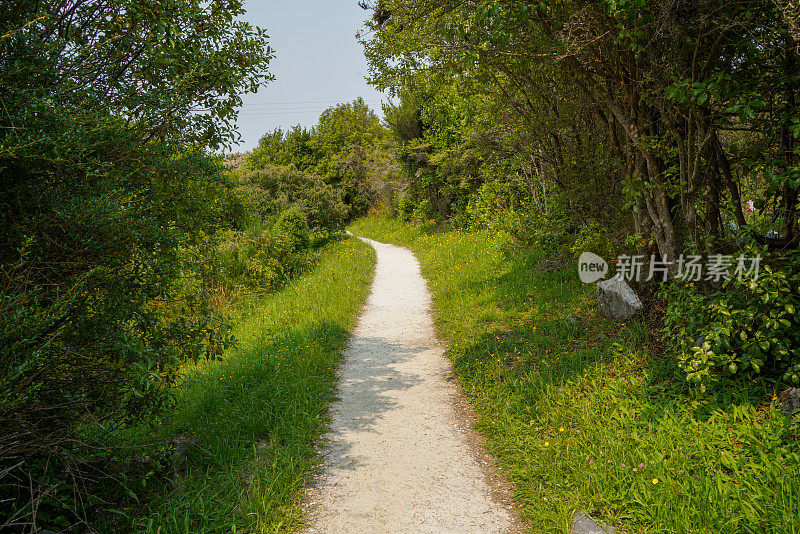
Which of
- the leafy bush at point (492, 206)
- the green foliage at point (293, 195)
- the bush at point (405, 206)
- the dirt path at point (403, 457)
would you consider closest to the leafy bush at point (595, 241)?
the dirt path at point (403, 457)

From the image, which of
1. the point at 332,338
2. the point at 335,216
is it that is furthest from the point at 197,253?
the point at 335,216

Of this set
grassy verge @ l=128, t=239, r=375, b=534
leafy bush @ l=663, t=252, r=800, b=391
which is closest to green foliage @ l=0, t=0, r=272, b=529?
grassy verge @ l=128, t=239, r=375, b=534

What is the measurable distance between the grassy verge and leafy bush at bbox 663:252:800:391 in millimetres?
3457

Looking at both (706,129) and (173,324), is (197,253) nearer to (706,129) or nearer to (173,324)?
(173,324)

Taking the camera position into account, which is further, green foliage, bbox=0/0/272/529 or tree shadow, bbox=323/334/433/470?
tree shadow, bbox=323/334/433/470

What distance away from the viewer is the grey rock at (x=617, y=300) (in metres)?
5.58

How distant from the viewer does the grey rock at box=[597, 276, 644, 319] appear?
18.3 feet

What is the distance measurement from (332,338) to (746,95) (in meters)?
5.72

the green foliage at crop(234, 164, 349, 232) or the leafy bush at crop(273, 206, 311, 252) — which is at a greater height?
the green foliage at crop(234, 164, 349, 232)

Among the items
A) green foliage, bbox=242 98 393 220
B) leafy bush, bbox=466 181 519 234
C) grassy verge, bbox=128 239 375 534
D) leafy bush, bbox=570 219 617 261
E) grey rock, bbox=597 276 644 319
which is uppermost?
green foliage, bbox=242 98 393 220

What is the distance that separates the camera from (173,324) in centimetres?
411

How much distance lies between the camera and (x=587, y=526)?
313 cm

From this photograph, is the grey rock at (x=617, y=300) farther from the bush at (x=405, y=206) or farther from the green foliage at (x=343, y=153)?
the green foliage at (x=343, y=153)

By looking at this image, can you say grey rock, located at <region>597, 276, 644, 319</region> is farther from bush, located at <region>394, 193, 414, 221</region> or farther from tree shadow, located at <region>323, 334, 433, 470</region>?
bush, located at <region>394, 193, 414, 221</region>
